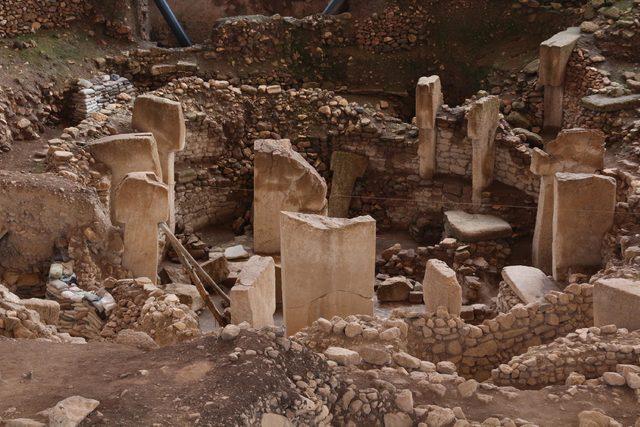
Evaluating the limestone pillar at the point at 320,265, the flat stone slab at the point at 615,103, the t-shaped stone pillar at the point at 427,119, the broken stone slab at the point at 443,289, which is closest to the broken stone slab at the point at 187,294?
the limestone pillar at the point at 320,265

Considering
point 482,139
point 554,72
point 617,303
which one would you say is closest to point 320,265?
point 617,303

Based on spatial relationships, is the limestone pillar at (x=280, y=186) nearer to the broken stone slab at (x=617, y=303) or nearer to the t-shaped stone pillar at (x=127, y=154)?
the t-shaped stone pillar at (x=127, y=154)

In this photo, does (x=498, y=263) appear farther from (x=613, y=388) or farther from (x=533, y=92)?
(x=613, y=388)

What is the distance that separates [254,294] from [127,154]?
12.6 ft

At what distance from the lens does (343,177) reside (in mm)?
14227

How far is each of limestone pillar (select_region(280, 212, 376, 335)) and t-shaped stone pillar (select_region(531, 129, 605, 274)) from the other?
2.95m

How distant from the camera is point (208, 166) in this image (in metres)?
14.2

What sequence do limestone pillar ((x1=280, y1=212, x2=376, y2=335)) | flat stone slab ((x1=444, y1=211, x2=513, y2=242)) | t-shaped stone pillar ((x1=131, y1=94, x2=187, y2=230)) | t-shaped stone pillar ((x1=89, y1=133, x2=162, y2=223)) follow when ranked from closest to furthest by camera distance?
limestone pillar ((x1=280, y1=212, x2=376, y2=335)), t-shaped stone pillar ((x1=89, y1=133, x2=162, y2=223)), t-shaped stone pillar ((x1=131, y1=94, x2=187, y2=230)), flat stone slab ((x1=444, y1=211, x2=513, y2=242))

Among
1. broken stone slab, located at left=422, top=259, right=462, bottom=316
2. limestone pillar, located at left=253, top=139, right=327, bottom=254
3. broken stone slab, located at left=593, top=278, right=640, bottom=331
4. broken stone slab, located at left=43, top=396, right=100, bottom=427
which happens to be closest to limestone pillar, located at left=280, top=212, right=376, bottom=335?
broken stone slab, located at left=422, top=259, right=462, bottom=316

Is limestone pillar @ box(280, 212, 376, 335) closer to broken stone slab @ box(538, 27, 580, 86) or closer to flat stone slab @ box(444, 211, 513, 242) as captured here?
flat stone slab @ box(444, 211, 513, 242)

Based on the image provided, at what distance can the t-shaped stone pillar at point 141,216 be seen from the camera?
10109 millimetres

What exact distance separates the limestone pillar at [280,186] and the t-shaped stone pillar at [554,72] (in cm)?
427

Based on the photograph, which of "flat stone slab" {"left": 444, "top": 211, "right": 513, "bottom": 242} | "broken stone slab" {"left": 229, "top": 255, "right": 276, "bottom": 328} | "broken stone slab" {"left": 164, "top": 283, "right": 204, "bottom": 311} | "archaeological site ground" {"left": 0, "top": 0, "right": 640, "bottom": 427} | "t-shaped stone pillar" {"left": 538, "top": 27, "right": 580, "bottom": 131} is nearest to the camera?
"archaeological site ground" {"left": 0, "top": 0, "right": 640, "bottom": 427}

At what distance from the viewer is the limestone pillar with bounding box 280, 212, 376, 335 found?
9.00m
